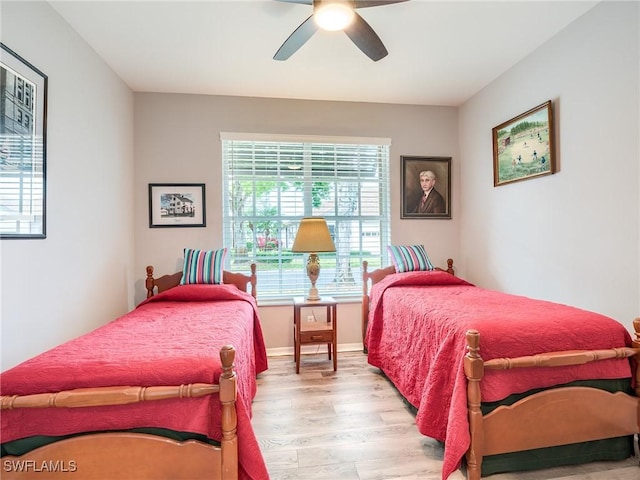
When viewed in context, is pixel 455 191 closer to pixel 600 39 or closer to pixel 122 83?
pixel 600 39

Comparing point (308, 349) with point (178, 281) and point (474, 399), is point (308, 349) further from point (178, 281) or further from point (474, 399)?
point (474, 399)

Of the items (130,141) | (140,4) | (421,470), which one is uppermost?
(140,4)

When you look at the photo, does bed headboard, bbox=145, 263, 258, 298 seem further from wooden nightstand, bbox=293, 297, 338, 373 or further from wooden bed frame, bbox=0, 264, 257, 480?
wooden bed frame, bbox=0, 264, 257, 480

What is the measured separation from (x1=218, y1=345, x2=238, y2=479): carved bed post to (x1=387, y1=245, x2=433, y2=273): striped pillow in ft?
7.50

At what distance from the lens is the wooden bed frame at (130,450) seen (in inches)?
44.3

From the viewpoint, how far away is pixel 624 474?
153 centimetres

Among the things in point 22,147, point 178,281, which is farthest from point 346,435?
point 22,147

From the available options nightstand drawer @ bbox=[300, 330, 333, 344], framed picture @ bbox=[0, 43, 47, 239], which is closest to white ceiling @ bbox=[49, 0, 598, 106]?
framed picture @ bbox=[0, 43, 47, 239]

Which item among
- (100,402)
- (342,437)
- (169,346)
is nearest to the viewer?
(100,402)

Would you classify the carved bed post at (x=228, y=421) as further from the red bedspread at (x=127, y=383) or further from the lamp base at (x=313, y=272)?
the lamp base at (x=313, y=272)

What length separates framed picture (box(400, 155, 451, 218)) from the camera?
3.51 metres

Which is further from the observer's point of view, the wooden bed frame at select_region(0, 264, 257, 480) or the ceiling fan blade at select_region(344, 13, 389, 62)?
the ceiling fan blade at select_region(344, 13, 389, 62)

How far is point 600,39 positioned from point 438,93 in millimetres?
1377

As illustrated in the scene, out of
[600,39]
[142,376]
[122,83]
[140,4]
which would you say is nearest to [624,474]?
[142,376]
